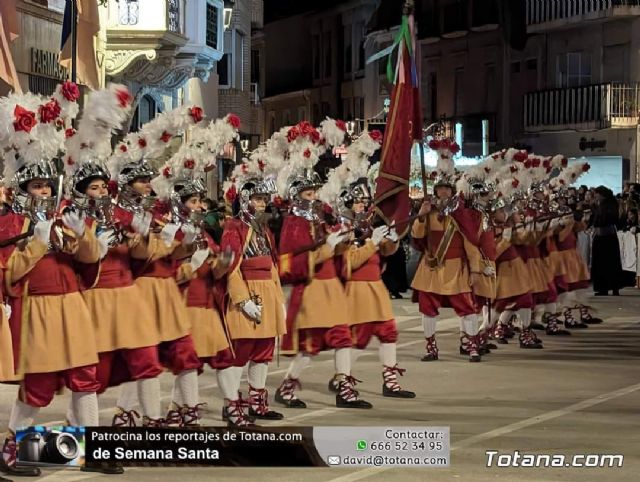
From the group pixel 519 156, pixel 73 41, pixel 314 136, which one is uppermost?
pixel 73 41

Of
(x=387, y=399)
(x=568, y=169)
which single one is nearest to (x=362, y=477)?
(x=387, y=399)

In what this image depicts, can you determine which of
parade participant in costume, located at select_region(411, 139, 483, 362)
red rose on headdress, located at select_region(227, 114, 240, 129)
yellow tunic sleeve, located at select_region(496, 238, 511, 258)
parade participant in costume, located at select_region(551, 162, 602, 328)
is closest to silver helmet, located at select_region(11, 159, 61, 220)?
red rose on headdress, located at select_region(227, 114, 240, 129)

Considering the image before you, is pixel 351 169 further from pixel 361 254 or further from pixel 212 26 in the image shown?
pixel 212 26

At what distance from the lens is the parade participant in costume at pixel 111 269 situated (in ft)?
40.6

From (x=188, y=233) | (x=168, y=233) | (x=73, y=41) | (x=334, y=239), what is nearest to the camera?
(x=168, y=233)

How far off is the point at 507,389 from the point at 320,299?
90.6 inches

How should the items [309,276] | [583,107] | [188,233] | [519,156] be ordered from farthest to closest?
[583,107]
[519,156]
[309,276]
[188,233]

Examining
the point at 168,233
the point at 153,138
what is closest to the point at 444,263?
the point at 153,138

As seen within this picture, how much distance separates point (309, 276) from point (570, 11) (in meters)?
35.5

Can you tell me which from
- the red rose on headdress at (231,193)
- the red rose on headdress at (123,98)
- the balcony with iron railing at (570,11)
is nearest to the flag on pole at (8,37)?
the red rose on headdress at (231,193)

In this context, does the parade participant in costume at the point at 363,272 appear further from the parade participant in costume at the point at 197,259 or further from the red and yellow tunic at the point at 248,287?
the parade participant in costume at the point at 197,259

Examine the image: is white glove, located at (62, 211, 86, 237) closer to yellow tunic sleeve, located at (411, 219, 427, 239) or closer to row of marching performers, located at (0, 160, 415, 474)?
row of marching performers, located at (0, 160, 415, 474)

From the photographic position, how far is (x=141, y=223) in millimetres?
12836

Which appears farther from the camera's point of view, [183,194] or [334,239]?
[334,239]
